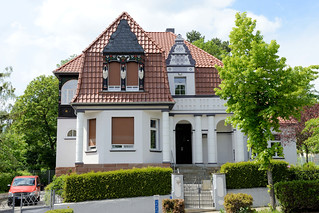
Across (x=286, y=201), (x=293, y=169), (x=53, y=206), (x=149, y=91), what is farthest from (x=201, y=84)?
(x=53, y=206)

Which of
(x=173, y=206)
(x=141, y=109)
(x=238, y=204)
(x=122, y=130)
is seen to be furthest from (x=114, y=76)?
(x=238, y=204)

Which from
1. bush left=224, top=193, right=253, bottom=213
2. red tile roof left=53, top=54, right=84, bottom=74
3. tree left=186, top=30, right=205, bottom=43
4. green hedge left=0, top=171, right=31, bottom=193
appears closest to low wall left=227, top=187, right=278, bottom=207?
bush left=224, top=193, right=253, bottom=213

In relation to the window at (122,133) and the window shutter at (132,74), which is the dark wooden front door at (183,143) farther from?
the window shutter at (132,74)

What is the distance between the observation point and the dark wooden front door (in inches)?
981

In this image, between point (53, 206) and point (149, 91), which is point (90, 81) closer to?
point (149, 91)

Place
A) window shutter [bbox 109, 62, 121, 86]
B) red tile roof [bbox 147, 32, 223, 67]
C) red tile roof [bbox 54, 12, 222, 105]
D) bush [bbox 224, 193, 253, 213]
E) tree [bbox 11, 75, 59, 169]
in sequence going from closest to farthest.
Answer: bush [bbox 224, 193, 253, 213] < red tile roof [bbox 54, 12, 222, 105] < window shutter [bbox 109, 62, 121, 86] < red tile roof [bbox 147, 32, 223, 67] < tree [bbox 11, 75, 59, 169]

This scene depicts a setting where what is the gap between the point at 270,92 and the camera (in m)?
14.4

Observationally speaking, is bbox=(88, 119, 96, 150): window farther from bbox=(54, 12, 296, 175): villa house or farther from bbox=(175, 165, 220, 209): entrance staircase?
bbox=(175, 165, 220, 209): entrance staircase

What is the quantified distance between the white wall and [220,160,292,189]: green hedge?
13.0 m

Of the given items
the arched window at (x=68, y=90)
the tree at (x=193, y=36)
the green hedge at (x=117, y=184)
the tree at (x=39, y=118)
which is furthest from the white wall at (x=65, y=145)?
the tree at (x=193, y=36)

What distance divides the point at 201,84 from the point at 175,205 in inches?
467

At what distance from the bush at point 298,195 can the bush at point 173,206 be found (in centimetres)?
441

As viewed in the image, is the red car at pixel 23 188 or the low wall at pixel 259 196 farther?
the red car at pixel 23 188

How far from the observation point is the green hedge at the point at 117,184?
632 inches
